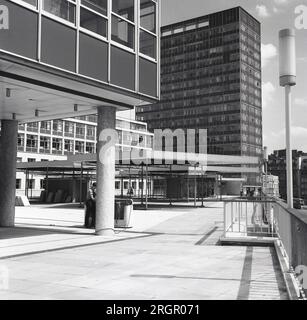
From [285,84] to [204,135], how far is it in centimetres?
12718

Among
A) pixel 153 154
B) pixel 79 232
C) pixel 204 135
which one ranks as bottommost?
pixel 79 232

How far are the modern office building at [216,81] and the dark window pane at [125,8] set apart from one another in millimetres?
116214

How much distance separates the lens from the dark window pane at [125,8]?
1387cm

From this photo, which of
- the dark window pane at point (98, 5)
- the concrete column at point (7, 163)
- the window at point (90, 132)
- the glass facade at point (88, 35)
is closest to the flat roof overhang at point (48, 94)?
the glass facade at point (88, 35)

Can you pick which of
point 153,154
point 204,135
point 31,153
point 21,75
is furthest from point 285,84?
point 204,135

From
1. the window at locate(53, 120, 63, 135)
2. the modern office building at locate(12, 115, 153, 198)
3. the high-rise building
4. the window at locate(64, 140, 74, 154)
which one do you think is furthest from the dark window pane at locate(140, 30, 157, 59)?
the high-rise building

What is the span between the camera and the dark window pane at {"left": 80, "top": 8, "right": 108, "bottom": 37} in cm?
1232

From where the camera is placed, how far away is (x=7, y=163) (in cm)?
1638

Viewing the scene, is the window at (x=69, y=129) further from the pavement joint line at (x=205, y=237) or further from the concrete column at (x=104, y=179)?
the concrete column at (x=104, y=179)
